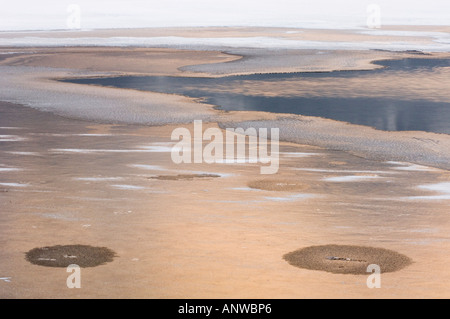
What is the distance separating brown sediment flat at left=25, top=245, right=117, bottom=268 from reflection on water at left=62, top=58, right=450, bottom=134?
8.24 meters

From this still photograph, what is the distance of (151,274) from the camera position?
6348 mm

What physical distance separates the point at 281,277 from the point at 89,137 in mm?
7256

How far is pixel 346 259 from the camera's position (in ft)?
22.2

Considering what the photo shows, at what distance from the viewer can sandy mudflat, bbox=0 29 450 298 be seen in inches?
245

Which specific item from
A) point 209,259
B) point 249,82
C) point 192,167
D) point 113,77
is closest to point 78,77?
point 113,77

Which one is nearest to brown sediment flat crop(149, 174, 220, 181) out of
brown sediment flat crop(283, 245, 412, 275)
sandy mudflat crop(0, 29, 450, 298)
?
sandy mudflat crop(0, 29, 450, 298)

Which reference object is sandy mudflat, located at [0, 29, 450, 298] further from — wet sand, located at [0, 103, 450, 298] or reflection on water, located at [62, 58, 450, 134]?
reflection on water, located at [62, 58, 450, 134]

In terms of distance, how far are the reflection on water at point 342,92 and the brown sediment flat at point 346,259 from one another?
24.3 ft

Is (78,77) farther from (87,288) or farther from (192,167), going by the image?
(87,288)

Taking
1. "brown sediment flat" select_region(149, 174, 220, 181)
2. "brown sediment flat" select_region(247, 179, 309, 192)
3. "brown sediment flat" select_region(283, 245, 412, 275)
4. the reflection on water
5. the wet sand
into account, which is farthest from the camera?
the reflection on water

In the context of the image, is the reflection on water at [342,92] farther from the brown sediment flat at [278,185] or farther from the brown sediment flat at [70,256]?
the brown sediment flat at [70,256]

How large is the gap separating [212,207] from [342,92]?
482 inches

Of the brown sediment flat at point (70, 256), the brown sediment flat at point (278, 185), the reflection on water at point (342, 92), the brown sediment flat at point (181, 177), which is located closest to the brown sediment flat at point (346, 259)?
the brown sediment flat at point (70, 256)

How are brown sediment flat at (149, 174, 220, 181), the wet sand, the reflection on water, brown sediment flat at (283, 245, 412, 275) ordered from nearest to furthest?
1. the wet sand
2. brown sediment flat at (283, 245, 412, 275)
3. brown sediment flat at (149, 174, 220, 181)
4. the reflection on water
